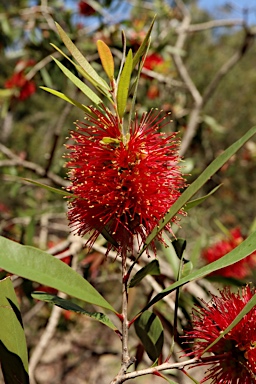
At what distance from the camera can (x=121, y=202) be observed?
0.62 meters

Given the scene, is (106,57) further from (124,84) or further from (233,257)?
(233,257)

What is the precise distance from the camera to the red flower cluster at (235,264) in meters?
1.40

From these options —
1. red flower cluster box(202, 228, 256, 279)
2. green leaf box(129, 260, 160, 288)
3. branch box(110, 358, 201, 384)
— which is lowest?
branch box(110, 358, 201, 384)

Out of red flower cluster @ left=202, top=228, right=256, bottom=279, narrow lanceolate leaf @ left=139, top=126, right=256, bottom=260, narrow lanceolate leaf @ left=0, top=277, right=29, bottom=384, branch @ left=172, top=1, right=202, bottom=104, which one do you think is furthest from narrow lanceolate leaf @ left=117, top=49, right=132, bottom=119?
branch @ left=172, top=1, right=202, bottom=104

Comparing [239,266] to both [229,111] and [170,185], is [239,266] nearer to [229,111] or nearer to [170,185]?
[170,185]

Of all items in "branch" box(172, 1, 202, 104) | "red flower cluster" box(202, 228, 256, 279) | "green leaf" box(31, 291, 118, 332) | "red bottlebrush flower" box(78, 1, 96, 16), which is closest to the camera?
"green leaf" box(31, 291, 118, 332)

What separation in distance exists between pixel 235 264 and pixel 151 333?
0.77 metres

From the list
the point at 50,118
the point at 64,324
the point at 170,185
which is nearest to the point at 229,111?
the point at 50,118

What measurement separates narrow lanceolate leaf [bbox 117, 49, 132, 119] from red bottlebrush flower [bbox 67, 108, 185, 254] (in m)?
0.04

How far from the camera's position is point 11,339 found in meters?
0.56

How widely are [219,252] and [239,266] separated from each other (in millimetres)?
86

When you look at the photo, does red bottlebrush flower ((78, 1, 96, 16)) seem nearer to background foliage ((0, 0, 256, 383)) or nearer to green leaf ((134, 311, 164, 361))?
background foliage ((0, 0, 256, 383))

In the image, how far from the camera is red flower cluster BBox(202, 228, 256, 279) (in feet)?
4.59

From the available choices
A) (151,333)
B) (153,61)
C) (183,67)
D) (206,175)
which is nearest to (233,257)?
(206,175)
